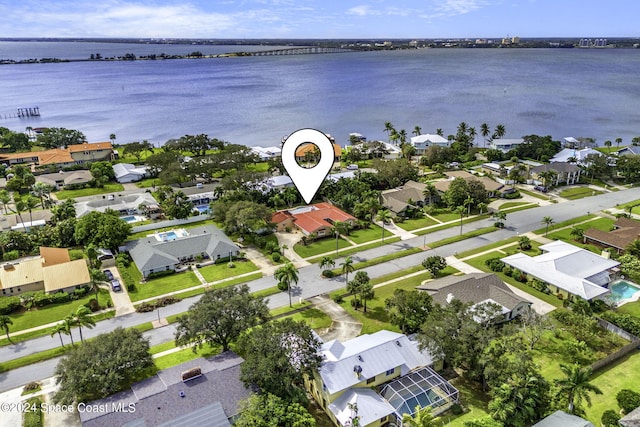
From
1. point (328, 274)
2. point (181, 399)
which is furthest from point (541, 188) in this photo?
point (181, 399)

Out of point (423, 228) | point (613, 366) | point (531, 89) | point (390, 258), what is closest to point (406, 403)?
point (613, 366)

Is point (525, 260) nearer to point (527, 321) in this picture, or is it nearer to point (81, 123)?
point (527, 321)

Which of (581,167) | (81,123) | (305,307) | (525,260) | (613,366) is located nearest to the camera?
(613,366)

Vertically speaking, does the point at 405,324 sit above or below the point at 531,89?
below

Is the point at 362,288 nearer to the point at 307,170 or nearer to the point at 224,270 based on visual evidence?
the point at 307,170

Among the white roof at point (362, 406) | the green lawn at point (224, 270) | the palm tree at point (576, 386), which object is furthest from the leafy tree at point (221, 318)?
the palm tree at point (576, 386)

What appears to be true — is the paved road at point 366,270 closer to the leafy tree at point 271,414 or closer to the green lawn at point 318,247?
the green lawn at point 318,247

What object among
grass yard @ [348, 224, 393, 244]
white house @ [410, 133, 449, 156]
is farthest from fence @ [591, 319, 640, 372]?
white house @ [410, 133, 449, 156]
